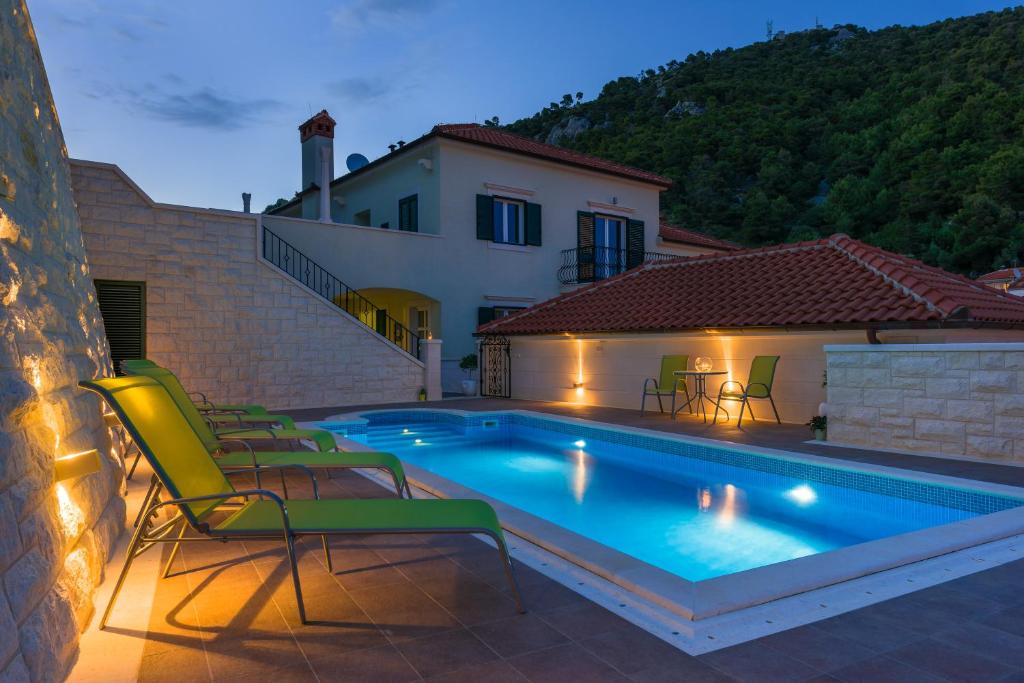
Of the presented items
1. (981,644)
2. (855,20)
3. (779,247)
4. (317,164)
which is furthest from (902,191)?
(981,644)

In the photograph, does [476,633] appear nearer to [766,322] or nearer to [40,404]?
[40,404]

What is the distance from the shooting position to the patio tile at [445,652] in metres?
2.37

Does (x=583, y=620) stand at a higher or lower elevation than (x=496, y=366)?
lower

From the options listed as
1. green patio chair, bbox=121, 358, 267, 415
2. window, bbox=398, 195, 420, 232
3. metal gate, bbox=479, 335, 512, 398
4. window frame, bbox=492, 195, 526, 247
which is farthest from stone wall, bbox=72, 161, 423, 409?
window frame, bbox=492, 195, 526, 247

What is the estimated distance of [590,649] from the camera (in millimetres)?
2518

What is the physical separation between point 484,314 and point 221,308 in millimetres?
7442

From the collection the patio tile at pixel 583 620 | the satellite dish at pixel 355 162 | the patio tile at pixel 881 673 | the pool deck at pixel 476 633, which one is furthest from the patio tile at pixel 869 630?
the satellite dish at pixel 355 162

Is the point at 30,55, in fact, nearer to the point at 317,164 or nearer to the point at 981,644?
the point at 981,644

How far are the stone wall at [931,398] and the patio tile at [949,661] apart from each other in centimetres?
518

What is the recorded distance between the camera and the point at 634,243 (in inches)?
826

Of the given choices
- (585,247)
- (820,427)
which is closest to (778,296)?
(820,427)

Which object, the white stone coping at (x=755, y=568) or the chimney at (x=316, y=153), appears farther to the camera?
the chimney at (x=316, y=153)

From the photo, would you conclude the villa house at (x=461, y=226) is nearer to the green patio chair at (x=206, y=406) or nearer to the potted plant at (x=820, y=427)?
the green patio chair at (x=206, y=406)

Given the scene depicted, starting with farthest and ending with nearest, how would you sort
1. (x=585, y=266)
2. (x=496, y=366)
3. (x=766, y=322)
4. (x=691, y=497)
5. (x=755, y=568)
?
1. (x=585, y=266)
2. (x=496, y=366)
3. (x=766, y=322)
4. (x=691, y=497)
5. (x=755, y=568)
